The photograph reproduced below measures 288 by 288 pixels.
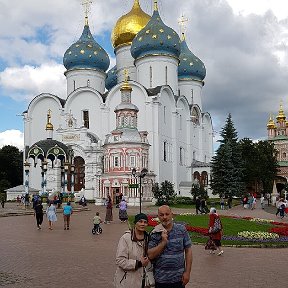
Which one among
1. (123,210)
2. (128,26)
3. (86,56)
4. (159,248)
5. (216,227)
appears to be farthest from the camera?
(128,26)

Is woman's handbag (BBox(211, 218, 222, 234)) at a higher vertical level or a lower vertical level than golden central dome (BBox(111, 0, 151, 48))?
lower

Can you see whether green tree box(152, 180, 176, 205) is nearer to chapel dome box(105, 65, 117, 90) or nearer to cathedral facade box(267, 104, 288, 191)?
chapel dome box(105, 65, 117, 90)

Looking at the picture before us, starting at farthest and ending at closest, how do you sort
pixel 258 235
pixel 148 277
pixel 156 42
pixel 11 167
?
pixel 11 167
pixel 156 42
pixel 258 235
pixel 148 277

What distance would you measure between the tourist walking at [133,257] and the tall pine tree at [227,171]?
38.6m

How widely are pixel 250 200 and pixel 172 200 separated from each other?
287 inches

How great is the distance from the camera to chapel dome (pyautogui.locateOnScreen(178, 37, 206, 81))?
197ft

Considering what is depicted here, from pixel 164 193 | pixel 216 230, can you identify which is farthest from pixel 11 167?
pixel 216 230

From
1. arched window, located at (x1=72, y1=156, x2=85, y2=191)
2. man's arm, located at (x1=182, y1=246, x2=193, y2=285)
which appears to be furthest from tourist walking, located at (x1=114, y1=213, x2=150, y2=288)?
arched window, located at (x1=72, y1=156, x2=85, y2=191)

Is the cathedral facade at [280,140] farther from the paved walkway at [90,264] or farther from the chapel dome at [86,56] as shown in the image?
the paved walkway at [90,264]

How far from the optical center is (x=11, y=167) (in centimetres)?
6297

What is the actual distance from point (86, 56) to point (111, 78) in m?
6.55

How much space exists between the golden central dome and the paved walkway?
146 ft

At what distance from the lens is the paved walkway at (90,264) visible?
28.7ft

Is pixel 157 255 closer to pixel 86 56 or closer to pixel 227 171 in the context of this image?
pixel 227 171
